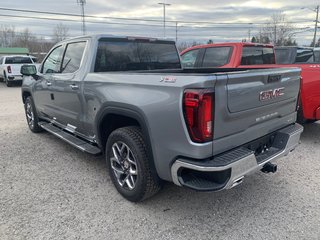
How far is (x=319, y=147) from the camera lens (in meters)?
5.16

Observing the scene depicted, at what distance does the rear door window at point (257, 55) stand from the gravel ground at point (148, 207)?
3.09 m

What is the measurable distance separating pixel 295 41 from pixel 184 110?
2598 inches

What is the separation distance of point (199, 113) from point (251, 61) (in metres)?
5.23

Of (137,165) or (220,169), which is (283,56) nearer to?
(137,165)

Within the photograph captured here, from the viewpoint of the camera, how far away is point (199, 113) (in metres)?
2.41

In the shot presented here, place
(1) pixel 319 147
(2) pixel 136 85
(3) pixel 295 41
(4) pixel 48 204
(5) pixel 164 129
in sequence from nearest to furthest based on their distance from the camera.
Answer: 1. (5) pixel 164 129
2. (2) pixel 136 85
3. (4) pixel 48 204
4. (1) pixel 319 147
5. (3) pixel 295 41

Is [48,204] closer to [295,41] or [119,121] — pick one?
[119,121]

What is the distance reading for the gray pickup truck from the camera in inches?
97.7

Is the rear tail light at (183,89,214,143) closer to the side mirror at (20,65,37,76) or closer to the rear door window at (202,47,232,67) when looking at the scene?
the side mirror at (20,65,37,76)

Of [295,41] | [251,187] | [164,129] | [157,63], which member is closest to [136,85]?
[164,129]

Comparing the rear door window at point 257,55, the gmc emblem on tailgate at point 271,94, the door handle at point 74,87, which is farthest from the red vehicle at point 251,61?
the door handle at point 74,87

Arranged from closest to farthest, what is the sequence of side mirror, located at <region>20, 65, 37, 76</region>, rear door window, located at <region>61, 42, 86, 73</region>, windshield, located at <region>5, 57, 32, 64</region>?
rear door window, located at <region>61, 42, 86, 73</region> < side mirror, located at <region>20, 65, 37, 76</region> < windshield, located at <region>5, 57, 32, 64</region>

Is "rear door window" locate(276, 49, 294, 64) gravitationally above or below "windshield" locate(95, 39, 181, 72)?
below

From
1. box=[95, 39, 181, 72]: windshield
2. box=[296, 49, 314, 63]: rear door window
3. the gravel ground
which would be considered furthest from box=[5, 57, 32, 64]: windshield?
box=[296, 49, 314, 63]: rear door window
